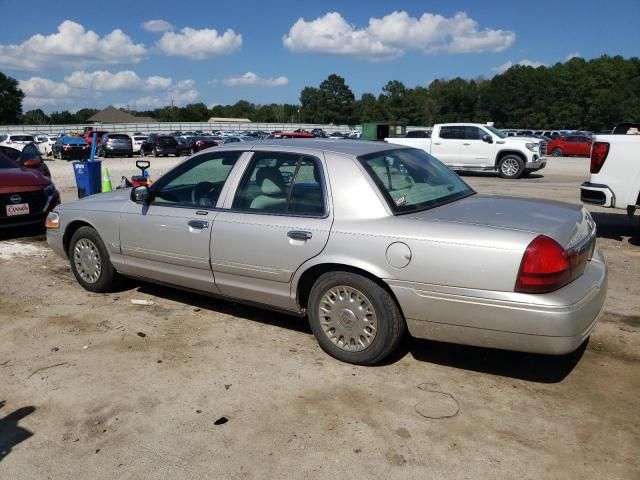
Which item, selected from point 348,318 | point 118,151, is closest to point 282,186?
point 348,318

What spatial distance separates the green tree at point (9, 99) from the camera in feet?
341

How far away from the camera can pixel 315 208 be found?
4094mm

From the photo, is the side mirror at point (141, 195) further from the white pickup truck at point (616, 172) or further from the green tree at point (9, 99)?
the green tree at point (9, 99)

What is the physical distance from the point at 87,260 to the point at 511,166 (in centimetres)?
1552

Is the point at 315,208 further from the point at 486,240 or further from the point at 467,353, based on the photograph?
the point at 467,353

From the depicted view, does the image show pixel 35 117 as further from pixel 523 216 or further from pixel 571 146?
pixel 523 216

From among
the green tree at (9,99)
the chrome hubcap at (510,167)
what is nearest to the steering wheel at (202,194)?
the chrome hubcap at (510,167)

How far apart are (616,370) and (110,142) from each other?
120 ft

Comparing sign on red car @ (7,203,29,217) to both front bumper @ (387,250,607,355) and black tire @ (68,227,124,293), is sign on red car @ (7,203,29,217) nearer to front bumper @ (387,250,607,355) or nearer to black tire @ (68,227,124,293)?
black tire @ (68,227,124,293)

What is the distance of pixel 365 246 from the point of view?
375 centimetres

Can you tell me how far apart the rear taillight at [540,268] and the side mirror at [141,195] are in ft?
10.6

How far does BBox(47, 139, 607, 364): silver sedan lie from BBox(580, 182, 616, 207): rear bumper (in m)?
3.64

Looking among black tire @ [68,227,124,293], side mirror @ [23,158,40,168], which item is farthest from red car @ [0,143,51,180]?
black tire @ [68,227,124,293]

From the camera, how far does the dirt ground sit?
2.91 m
